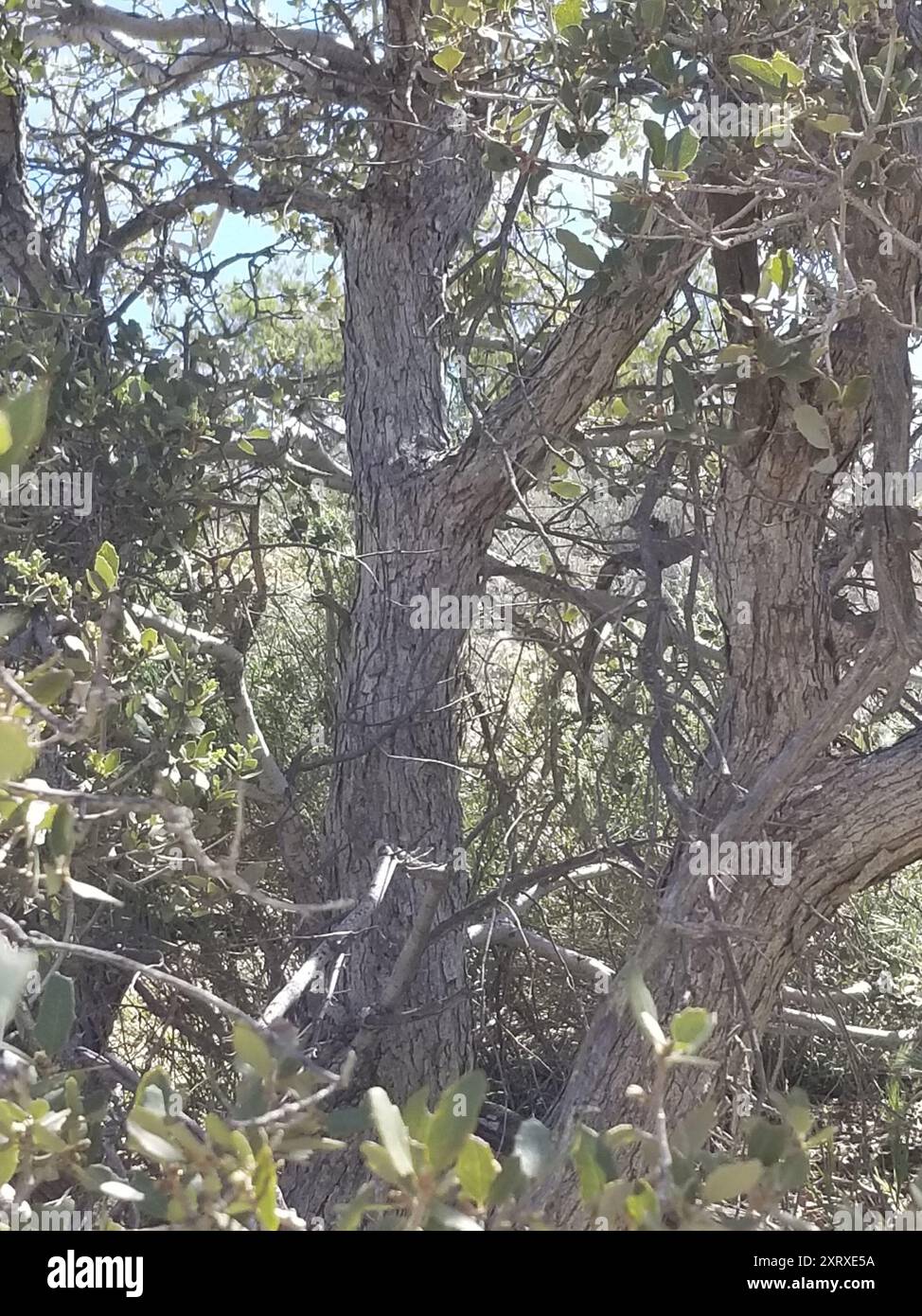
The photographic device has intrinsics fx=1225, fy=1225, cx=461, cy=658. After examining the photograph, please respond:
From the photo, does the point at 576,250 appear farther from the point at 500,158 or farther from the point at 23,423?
the point at 23,423

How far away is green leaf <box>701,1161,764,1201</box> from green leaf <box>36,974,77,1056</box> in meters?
0.63

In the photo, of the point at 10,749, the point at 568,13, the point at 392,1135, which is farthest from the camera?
the point at 568,13

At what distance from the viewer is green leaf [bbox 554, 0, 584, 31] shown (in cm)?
203

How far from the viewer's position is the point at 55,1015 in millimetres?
1203

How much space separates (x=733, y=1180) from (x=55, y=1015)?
661 mm

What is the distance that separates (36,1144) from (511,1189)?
0.43 metres

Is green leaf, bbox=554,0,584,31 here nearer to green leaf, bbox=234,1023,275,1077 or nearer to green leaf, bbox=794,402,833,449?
green leaf, bbox=794,402,833,449

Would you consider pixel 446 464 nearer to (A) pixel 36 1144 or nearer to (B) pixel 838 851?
(B) pixel 838 851

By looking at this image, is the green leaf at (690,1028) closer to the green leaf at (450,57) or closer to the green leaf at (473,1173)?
the green leaf at (473,1173)

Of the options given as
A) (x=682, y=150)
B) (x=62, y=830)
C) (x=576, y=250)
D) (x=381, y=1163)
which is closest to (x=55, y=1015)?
(x=62, y=830)

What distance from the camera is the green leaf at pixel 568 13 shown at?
2031mm

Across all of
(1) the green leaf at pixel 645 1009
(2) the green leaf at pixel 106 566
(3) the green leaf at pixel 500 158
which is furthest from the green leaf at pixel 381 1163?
(3) the green leaf at pixel 500 158

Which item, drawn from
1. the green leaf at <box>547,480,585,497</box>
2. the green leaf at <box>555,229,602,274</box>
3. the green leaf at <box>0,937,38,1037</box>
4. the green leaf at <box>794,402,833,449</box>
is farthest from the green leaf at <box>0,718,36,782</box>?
the green leaf at <box>547,480,585,497</box>

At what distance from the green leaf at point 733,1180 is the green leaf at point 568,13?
182cm
